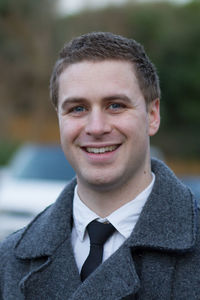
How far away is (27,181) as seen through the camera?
7.66 metres

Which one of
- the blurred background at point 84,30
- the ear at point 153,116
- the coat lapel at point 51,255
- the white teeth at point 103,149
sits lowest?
the blurred background at point 84,30

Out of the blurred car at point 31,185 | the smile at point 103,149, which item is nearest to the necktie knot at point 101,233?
the smile at point 103,149

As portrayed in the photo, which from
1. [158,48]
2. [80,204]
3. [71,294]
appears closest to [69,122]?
[80,204]

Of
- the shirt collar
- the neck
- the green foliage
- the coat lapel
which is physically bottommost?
the green foliage

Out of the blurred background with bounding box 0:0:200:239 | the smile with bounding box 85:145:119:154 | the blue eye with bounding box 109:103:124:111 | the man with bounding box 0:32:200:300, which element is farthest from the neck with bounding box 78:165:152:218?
the blurred background with bounding box 0:0:200:239

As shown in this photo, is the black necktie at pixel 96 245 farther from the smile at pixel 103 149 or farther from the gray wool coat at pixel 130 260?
the smile at pixel 103 149

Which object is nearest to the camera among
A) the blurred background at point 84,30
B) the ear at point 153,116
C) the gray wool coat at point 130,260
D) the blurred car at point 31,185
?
the gray wool coat at point 130,260

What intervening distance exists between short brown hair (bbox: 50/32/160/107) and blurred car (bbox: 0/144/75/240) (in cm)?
448

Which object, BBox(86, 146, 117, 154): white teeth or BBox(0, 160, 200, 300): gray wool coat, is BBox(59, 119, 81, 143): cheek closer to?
BBox(86, 146, 117, 154): white teeth

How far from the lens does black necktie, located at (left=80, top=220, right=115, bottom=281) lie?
2.28 metres

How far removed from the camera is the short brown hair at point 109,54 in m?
2.29

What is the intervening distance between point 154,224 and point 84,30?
58.4ft

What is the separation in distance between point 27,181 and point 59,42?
12415mm

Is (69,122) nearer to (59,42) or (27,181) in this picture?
(27,181)
